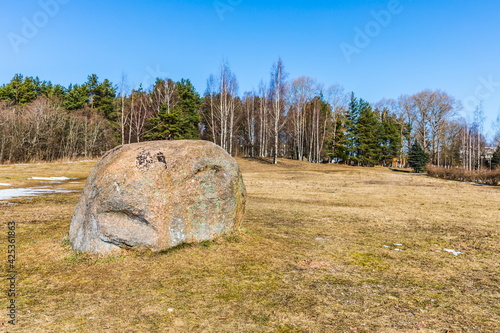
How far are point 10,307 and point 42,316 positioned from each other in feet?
1.68

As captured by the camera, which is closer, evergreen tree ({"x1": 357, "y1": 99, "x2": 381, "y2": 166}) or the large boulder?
the large boulder

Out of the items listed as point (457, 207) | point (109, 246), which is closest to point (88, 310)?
point (109, 246)

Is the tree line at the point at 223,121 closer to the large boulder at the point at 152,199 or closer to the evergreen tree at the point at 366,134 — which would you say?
the evergreen tree at the point at 366,134

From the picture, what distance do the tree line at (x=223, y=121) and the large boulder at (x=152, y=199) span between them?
30.8m

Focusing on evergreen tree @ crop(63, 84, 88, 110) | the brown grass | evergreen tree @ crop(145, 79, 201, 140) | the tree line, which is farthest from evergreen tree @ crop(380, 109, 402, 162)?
evergreen tree @ crop(63, 84, 88, 110)

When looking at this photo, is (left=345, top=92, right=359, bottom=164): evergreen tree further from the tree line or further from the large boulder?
the large boulder

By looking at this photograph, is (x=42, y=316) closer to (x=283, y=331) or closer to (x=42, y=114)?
(x=283, y=331)

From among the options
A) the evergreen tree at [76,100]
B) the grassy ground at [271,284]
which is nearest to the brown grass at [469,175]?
the grassy ground at [271,284]

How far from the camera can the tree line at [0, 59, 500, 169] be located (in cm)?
3791

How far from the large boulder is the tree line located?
30.8 m

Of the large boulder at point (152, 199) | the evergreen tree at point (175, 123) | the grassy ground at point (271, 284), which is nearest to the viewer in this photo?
the grassy ground at point (271, 284)

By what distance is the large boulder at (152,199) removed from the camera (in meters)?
4.80

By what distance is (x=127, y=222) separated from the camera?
16.0ft

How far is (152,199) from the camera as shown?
15.9ft
